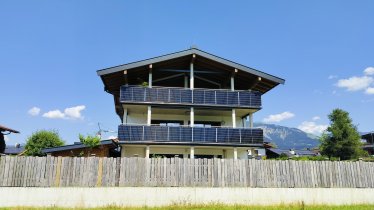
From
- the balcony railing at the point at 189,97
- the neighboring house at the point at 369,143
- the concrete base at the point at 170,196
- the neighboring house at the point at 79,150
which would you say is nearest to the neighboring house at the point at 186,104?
the balcony railing at the point at 189,97

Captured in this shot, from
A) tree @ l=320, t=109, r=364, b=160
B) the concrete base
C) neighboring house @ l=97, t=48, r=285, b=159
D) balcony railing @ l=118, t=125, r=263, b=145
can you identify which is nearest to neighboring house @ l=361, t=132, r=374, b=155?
tree @ l=320, t=109, r=364, b=160

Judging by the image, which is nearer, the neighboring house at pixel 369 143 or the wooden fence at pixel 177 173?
the wooden fence at pixel 177 173

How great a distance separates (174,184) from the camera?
53.0 ft

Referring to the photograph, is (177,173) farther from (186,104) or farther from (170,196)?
(186,104)

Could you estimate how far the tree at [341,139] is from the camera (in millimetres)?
39250

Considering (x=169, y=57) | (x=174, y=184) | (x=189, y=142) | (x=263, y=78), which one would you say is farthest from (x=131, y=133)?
(x=263, y=78)

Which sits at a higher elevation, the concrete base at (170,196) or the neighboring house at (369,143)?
the neighboring house at (369,143)

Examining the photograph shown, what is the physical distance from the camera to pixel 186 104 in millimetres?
25266

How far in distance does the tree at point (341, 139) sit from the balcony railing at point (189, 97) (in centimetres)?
1951

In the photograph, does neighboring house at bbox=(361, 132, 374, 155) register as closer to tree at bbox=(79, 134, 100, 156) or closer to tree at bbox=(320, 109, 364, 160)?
tree at bbox=(320, 109, 364, 160)

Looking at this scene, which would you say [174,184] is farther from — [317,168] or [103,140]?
[103,140]

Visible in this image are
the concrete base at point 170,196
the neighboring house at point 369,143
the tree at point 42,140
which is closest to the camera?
the concrete base at point 170,196

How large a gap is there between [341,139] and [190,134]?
24837mm

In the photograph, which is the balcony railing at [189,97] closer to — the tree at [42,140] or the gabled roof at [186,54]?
the gabled roof at [186,54]
